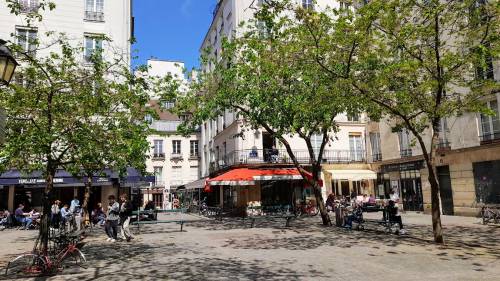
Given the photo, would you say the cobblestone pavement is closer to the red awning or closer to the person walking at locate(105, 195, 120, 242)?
the person walking at locate(105, 195, 120, 242)

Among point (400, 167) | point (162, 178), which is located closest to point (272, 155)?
point (400, 167)

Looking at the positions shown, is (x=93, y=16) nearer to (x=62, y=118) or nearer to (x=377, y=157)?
(x=62, y=118)

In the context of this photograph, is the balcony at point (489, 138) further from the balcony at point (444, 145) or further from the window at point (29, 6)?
the window at point (29, 6)

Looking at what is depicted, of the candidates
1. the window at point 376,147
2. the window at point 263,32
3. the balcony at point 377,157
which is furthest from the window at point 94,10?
the balcony at point 377,157

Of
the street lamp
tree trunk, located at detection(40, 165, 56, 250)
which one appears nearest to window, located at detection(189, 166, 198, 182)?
tree trunk, located at detection(40, 165, 56, 250)

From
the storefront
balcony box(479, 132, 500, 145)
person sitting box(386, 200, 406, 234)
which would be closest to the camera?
person sitting box(386, 200, 406, 234)

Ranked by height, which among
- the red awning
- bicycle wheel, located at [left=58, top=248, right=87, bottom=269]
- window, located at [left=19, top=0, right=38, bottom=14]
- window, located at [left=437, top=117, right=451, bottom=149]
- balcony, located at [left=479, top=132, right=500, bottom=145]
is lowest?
A: bicycle wheel, located at [left=58, top=248, right=87, bottom=269]

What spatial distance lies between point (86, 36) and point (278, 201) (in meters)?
16.1

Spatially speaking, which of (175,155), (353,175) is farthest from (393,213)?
(175,155)

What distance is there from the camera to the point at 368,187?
26.2m

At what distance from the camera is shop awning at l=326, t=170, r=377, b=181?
24.3 m

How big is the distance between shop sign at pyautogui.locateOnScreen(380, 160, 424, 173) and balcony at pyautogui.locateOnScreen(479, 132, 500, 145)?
11.7 feet

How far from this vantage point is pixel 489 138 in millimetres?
17125

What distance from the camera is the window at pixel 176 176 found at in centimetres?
4091
